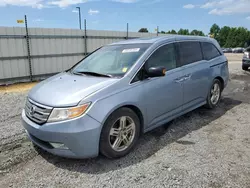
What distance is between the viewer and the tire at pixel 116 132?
2.75 meters

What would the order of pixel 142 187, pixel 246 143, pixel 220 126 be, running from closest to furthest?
pixel 142 187 < pixel 246 143 < pixel 220 126

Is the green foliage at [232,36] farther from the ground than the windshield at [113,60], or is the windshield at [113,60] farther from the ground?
the green foliage at [232,36]

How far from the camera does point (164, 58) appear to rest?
3.66 metres

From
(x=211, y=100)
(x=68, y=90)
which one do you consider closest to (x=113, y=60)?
(x=68, y=90)

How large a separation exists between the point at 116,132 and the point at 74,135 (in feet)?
2.02

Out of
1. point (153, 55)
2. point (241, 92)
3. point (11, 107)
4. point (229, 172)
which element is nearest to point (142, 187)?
point (229, 172)

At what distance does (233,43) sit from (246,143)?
301 feet

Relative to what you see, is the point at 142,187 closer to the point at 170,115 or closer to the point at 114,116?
the point at 114,116

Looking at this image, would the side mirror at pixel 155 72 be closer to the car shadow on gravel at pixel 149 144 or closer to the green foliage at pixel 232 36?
the car shadow on gravel at pixel 149 144

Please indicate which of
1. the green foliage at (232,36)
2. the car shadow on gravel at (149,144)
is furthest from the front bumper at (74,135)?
the green foliage at (232,36)

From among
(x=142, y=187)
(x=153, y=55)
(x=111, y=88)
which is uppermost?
(x=153, y=55)

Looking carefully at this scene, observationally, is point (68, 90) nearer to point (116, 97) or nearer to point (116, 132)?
point (116, 97)

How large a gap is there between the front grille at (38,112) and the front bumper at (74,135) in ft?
0.23

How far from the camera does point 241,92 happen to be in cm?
700
